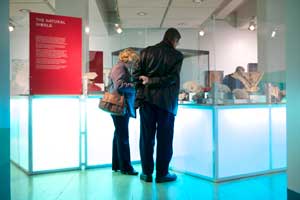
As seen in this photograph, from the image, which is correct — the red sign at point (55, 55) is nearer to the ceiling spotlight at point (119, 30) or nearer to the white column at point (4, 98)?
the ceiling spotlight at point (119, 30)

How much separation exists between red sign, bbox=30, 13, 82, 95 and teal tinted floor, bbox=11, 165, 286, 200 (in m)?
Result: 1.01

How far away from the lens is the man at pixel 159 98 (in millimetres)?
3090

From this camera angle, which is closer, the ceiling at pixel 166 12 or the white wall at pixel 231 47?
the white wall at pixel 231 47

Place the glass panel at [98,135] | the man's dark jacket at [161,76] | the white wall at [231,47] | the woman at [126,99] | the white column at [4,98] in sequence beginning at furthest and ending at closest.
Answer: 1. the white wall at [231,47]
2. the glass panel at [98,135]
3. the woman at [126,99]
4. the man's dark jacket at [161,76]
5. the white column at [4,98]

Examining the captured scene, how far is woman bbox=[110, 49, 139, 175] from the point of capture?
3311mm

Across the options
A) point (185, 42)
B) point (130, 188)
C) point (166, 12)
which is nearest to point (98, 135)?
point (130, 188)

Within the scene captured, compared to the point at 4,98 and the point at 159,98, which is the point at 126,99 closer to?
the point at 159,98

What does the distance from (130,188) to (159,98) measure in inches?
36.4

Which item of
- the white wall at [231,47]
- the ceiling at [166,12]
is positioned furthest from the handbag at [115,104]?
the ceiling at [166,12]

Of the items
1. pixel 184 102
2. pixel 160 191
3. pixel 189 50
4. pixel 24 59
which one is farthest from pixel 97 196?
pixel 189 50

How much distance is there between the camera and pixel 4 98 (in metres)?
1.81

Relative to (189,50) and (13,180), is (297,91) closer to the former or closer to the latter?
(13,180)

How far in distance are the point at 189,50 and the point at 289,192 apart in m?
3.51

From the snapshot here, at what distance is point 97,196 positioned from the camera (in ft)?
8.98
